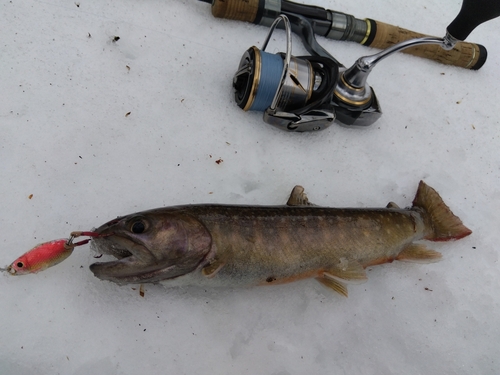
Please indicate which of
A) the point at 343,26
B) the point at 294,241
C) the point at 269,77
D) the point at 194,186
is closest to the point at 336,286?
the point at 294,241

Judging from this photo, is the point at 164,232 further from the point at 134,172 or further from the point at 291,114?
the point at 291,114

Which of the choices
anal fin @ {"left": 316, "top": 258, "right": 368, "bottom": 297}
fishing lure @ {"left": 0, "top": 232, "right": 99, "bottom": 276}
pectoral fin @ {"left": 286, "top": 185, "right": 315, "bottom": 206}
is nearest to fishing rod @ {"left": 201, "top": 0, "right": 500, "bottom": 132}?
pectoral fin @ {"left": 286, "top": 185, "right": 315, "bottom": 206}

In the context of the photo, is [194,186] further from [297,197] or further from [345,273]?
[345,273]

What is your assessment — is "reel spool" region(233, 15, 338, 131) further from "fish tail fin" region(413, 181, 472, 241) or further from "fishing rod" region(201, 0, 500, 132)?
"fish tail fin" region(413, 181, 472, 241)

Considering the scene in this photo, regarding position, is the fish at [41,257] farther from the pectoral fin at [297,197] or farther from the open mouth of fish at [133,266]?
the pectoral fin at [297,197]

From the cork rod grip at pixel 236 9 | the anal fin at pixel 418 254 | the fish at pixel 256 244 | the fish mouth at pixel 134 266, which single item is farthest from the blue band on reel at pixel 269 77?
the anal fin at pixel 418 254

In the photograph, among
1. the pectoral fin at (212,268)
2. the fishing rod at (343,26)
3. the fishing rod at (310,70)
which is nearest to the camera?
the pectoral fin at (212,268)
